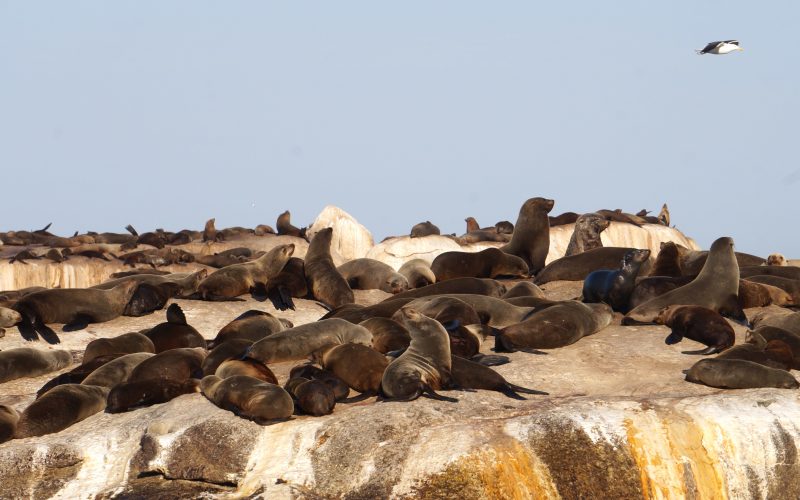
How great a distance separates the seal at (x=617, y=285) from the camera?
12.3 meters

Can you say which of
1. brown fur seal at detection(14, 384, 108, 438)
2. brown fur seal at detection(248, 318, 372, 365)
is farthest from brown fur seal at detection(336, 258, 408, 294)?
brown fur seal at detection(14, 384, 108, 438)

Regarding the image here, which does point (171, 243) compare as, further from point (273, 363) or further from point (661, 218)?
point (273, 363)

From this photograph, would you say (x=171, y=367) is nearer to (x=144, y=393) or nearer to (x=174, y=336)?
(x=144, y=393)

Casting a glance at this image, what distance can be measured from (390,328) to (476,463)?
3.28 metres

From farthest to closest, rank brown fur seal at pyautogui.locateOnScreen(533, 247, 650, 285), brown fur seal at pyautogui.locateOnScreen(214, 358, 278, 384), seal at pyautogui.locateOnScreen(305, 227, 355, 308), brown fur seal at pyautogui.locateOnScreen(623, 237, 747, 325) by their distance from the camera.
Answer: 1. brown fur seal at pyautogui.locateOnScreen(533, 247, 650, 285)
2. seal at pyautogui.locateOnScreen(305, 227, 355, 308)
3. brown fur seal at pyautogui.locateOnScreen(623, 237, 747, 325)
4. brown fur seal at pyautogui.locateOnScreen(214, 358, 278, 384)

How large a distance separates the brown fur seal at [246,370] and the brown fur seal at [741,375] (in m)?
3.68

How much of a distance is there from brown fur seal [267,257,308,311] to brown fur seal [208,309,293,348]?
2.27 m

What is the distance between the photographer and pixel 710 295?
11680 mm

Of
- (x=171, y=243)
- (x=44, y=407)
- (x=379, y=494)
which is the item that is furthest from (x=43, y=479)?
(x=171, y=243)

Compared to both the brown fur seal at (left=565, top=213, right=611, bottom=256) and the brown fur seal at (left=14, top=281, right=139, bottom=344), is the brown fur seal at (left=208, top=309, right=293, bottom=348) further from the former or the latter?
the brown fur seal at (left=565, top=213, right=611, bottom=256)

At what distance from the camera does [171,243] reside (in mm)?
25781

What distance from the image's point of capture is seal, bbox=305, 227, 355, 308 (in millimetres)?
14609

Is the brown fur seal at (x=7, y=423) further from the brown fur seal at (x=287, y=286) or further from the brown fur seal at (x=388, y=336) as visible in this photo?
the brown fur seal at (x=287, y=286)

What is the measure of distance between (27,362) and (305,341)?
3095mm
